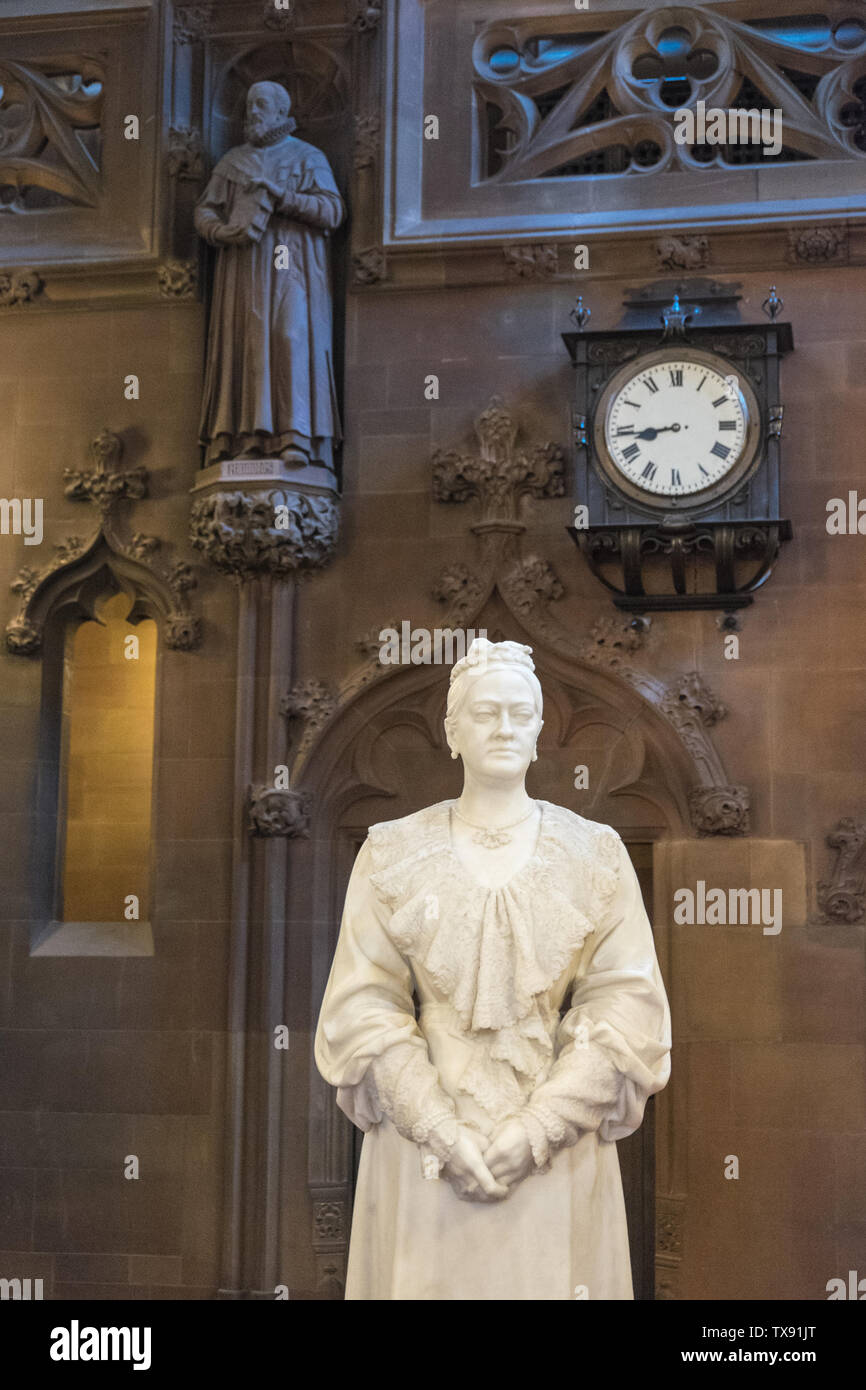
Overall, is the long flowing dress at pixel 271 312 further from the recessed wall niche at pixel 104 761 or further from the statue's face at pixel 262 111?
the recessed wall niche at pixel 104 761

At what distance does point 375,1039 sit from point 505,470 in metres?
4.30

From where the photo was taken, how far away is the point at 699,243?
7809 mm

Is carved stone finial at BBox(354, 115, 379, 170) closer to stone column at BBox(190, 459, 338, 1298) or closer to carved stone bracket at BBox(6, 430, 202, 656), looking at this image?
stone column at BBox(190, 459, 338, 1298)

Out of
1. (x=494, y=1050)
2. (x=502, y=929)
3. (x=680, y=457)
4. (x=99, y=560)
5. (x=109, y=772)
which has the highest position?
(x=680, y=457)

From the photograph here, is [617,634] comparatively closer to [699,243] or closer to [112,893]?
[699,243]

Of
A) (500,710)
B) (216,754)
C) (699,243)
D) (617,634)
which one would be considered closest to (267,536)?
(216,754)

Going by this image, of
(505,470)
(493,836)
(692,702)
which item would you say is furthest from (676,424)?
(493,836)

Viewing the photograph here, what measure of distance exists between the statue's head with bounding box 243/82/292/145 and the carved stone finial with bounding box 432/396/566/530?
5.81 ft

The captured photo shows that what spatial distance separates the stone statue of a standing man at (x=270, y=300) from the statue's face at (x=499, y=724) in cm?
387

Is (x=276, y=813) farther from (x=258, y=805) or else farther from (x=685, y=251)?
(x=685, y=251)

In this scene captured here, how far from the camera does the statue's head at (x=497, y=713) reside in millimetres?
4188

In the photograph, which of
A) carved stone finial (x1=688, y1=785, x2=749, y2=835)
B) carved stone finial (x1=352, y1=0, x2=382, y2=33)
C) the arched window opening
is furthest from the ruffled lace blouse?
carved stone finial (x1=352, y1=0, x2=382, y2=33)

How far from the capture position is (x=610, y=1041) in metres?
3.96
